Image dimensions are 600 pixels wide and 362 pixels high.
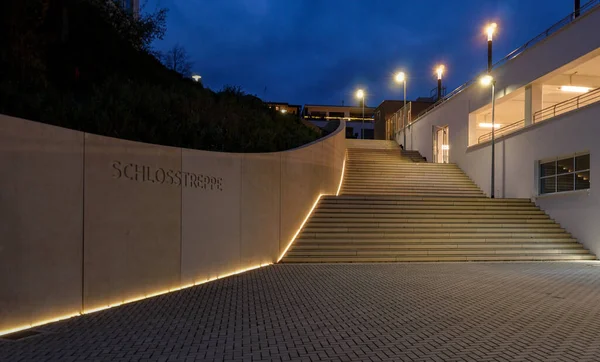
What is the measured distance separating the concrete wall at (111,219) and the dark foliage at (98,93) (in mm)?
1478

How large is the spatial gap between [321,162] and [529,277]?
7.36 meters

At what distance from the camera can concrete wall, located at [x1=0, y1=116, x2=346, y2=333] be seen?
17.3ft

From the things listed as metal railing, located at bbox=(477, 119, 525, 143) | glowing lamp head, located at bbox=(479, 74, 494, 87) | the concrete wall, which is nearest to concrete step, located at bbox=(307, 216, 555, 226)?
the concrete wall

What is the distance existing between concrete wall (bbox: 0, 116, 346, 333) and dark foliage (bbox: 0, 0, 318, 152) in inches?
58.2

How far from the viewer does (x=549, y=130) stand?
14883 millimetres

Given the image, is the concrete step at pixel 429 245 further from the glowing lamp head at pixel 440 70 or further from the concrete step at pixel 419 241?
the glowing lamp head at pixel 440 70

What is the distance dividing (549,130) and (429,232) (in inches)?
225

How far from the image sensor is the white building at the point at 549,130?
13.1 metres

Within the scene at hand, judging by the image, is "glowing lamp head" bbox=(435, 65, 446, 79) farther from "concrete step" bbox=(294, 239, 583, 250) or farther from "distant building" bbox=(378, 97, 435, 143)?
"concrete step" bbox=(294, 239, 583, 250)

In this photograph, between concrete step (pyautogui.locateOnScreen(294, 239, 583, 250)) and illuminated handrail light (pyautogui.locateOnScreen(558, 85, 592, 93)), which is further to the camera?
illuminated handrail light (pyautogui.locateOnScreen(558, 85, 592, 93))

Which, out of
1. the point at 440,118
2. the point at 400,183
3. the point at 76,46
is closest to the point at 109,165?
the point at 76,46

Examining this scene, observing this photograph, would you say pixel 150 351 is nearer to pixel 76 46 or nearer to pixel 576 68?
pixel 76 46

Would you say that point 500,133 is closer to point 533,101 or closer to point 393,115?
point 533,101

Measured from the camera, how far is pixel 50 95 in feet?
28.9
